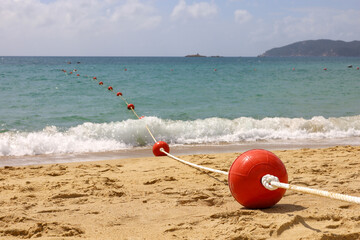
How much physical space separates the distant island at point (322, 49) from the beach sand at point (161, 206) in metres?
170

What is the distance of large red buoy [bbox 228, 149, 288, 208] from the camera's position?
362 centimetres

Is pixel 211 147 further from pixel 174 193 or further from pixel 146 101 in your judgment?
pixel 146 101

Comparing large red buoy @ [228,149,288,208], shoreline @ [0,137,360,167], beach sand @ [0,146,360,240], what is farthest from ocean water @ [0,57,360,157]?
large red buoy @ [228,149,288,208]

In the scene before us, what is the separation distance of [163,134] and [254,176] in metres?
6.78

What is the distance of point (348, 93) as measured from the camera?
19.4 m

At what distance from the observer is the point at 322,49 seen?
16725cm

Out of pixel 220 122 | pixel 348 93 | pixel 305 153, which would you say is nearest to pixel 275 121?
pixel 220 122

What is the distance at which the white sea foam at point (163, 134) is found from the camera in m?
8.64

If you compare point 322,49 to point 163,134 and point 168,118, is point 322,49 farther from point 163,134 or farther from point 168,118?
point 163,134

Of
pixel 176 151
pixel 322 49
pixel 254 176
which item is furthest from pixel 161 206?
pixel 322 49

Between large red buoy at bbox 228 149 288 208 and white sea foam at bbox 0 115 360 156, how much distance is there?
5.57m

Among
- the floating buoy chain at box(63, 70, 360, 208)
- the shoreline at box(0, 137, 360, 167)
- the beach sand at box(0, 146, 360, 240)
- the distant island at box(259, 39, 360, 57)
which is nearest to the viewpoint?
the beach sand at box(0, 146, 360, 240)

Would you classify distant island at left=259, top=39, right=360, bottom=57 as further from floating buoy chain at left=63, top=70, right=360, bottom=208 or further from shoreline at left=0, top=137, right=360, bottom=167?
floating buoy chain at left=63, top=70, right=360, bottom=208

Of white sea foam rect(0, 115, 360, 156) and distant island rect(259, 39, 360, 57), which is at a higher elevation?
distant island rect(259, 39, 360, 57)
